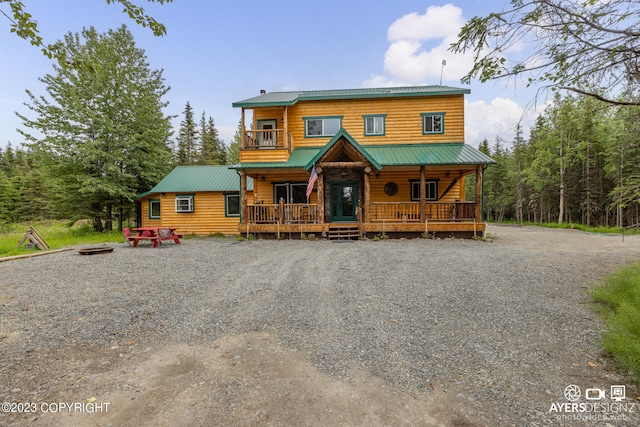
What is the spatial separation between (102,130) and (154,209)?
18.5ft

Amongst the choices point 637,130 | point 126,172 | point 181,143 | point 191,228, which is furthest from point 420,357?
point 181,143

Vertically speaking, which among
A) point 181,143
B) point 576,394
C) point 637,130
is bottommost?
point 576,394

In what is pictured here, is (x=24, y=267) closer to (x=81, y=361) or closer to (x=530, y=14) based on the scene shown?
(x=81, y=361)

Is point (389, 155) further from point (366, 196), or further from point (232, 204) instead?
point (232, 204)

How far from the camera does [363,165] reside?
12953mm

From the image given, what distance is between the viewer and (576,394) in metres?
2.60

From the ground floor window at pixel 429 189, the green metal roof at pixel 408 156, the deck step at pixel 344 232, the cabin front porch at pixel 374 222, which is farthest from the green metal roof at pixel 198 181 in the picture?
the ground floor window at pixel 429 189

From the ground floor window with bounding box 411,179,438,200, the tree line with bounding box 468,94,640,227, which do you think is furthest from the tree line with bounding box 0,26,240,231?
the tree line with bounding box 468,94,640,227

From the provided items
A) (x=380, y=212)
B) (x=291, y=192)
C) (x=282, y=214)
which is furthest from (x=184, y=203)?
(x=380, y=212)

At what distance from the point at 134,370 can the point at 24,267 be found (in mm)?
8154

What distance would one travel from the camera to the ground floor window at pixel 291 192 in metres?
16.1

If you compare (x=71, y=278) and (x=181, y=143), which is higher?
(x=181, y=143)

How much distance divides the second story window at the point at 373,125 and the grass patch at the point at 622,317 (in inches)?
475

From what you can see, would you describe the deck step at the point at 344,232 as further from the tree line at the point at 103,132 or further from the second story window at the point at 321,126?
the tree line at the point at 103,132
